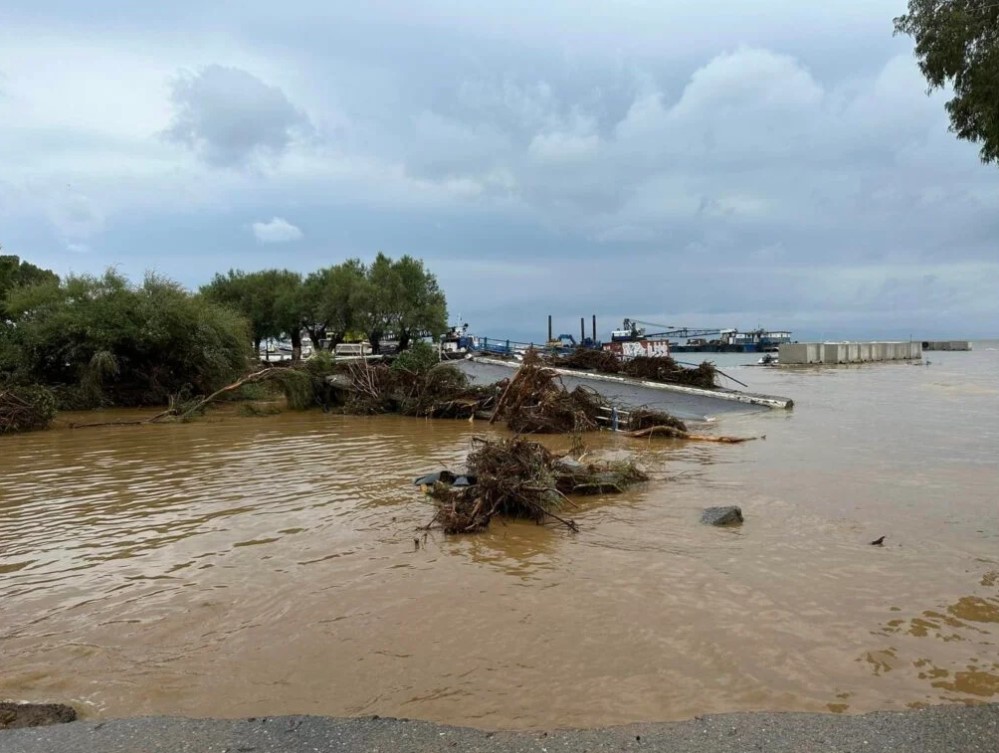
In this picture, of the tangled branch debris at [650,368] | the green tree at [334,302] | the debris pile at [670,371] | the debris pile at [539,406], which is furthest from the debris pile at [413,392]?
the green tree at [334,302]

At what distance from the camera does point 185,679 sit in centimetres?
473

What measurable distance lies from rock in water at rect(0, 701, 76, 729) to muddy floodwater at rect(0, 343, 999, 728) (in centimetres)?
19

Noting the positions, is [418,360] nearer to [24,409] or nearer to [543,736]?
[24,409]

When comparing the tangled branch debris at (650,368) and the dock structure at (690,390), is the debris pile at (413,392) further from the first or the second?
the tangled branch debris at (650,368)

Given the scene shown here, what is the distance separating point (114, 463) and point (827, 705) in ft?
46.3

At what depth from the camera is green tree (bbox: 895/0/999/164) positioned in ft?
30.5

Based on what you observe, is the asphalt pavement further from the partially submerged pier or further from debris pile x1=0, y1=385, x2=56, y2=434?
debris pile x1=0, y1=385, x2=56, y2=434

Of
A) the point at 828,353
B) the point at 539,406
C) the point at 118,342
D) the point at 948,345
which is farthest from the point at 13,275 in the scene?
the point at 948,345

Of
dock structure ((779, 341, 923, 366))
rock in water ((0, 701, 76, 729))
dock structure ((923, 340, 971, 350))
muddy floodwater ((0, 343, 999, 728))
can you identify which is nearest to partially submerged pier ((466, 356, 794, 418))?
muddy floodwater ((0, 343, 999, 728))

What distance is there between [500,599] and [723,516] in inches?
146

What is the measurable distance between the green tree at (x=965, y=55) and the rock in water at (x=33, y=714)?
1173 centimetres

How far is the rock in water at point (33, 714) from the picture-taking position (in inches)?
159

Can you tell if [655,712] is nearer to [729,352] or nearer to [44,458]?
[44,458]

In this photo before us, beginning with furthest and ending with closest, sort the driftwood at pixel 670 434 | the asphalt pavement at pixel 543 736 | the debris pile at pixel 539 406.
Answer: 1. the debris pile at pixel 539 406
2. the driftwood at pixel 670 434
3. the asphalt pavement at pixel 543 736
